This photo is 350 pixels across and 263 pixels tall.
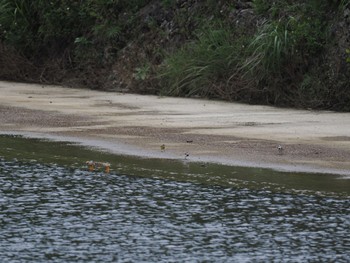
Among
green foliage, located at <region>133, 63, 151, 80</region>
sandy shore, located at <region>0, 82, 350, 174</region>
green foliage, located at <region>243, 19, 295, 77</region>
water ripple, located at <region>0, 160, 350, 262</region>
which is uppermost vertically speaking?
green foliage, located at <region>243, 19, 295, 77</region>

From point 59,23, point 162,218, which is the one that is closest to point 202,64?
point 59,23

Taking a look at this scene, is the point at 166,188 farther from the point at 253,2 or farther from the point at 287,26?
the point at 253,2

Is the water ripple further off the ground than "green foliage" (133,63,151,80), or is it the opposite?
"green foliage" (133,63,151,80)

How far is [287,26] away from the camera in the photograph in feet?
58.2

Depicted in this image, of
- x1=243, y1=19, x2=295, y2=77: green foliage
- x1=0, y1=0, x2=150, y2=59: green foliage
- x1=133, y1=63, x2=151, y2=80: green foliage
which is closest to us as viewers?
x1=243, y1=19, x2=295, y2=77: green foliage

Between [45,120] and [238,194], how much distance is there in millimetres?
6022

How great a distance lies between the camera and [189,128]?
13922 millimetres

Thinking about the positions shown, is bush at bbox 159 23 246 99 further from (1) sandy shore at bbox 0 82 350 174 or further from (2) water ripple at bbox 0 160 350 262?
(2) water ripple at bbox 0 160 350 262

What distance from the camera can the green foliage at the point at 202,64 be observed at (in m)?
18.1

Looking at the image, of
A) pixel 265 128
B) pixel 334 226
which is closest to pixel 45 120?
pixel 265 128

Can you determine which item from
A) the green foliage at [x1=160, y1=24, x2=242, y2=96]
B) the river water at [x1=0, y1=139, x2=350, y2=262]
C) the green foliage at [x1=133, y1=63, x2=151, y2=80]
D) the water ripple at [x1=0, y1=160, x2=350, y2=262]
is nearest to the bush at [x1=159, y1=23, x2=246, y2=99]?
the green foliage at [x1=160, y1=24, x2=242, y2=96]

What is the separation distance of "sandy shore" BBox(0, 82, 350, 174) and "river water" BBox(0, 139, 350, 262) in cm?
101

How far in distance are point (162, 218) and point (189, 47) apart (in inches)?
435

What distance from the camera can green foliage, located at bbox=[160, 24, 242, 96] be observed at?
18.1 meters
